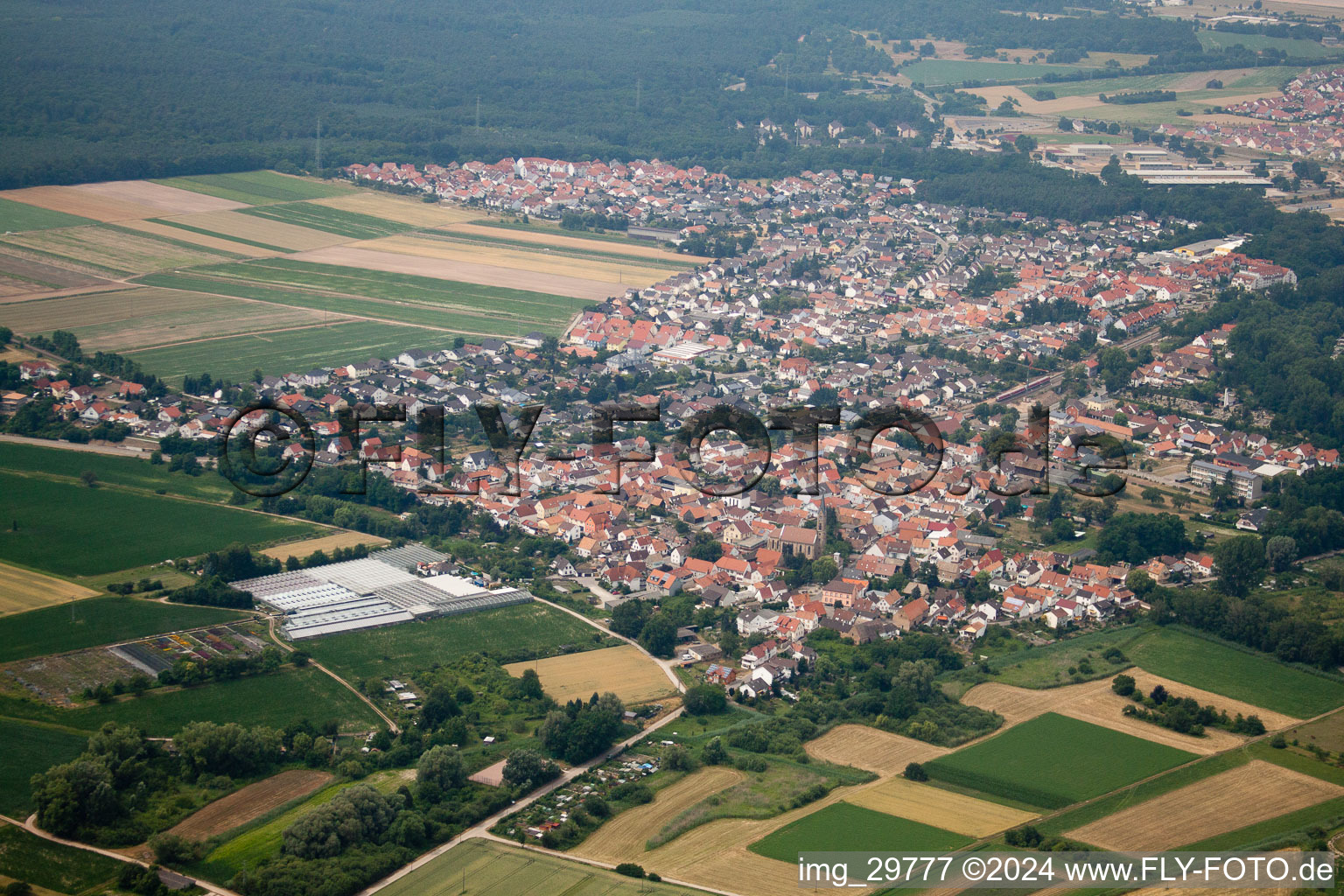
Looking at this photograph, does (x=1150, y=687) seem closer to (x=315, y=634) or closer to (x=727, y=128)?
(x=315, y=634)

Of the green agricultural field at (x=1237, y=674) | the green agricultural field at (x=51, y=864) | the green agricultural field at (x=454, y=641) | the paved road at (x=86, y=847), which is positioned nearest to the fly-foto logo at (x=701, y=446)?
the green agricultural field at (x=454, y=641)

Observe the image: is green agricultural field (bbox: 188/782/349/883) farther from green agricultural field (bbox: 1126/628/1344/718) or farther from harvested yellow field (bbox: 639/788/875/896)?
green agricultural field (bbox: 1126/628/1344/718)

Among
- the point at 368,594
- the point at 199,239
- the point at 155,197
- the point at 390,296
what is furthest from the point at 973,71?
the point at 368,594

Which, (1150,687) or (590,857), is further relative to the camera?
(1150,687)

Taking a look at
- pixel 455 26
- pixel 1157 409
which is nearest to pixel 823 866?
pixel 1157 409

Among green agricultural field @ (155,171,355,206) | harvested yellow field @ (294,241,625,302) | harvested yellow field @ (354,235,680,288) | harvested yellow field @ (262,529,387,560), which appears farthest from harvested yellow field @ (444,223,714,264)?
harvested yellow field @ (262,529,387,560)

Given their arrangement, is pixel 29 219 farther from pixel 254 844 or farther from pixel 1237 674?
pixel 1237 674

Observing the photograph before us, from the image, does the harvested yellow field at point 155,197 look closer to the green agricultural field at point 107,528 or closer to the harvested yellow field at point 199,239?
the harvested yellow field at point 199,239

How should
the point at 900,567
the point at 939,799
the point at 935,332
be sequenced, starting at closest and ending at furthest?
the point at 939,799 → the point at 900,567 → the point at 935,332
